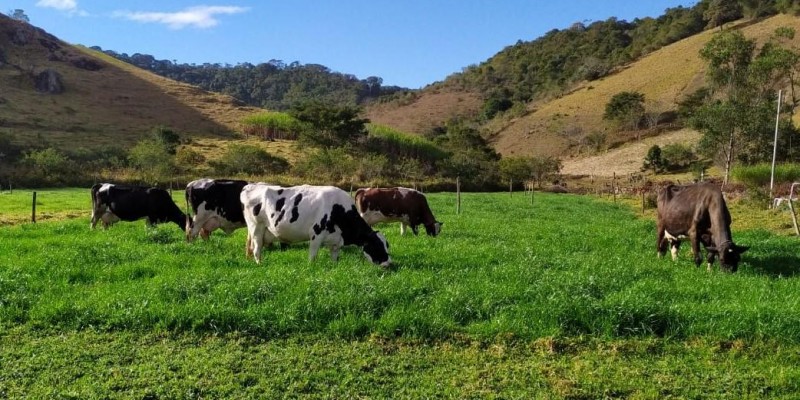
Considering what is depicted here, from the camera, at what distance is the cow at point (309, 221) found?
11.5 metres

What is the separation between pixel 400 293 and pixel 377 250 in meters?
2.67

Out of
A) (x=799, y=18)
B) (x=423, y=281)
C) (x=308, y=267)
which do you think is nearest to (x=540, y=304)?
(x=423, y=281)

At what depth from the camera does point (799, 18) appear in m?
99.6

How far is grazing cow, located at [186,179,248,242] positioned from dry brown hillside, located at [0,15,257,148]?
63716mm

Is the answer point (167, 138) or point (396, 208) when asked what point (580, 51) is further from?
point (396, 208)

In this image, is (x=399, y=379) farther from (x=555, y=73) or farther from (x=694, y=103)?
(x=555, y=73)

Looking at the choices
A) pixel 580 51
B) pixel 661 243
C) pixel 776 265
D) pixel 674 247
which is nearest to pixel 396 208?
pixel 661 243

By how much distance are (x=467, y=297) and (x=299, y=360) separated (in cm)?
278

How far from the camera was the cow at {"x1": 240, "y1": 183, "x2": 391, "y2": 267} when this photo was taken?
11500 millimetres

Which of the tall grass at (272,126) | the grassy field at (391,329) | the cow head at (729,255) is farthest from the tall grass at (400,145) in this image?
the grassy field at (391,329)

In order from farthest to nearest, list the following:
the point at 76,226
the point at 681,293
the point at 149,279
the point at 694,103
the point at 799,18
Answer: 1. the point at 799,18
2. the point at 694,103
3. the point at 76,226
4. the point at 149,279
5. the point at 681,293

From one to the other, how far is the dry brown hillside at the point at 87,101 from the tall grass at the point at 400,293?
67240 mm

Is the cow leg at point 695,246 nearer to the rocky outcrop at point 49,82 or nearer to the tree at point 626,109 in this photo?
the tree at point 626,109

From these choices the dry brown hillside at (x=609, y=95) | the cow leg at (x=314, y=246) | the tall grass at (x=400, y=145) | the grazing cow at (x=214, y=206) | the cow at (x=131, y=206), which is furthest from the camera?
the dry brown hillside at (x=609, y=95)
